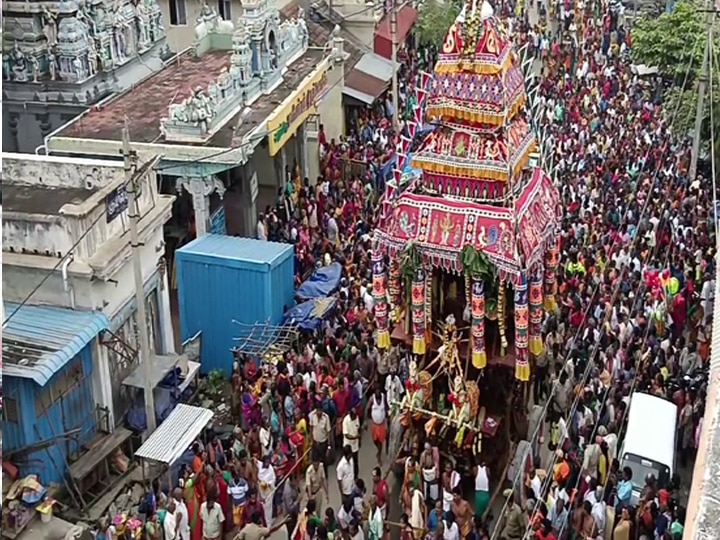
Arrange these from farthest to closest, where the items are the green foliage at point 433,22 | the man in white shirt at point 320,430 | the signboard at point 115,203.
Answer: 1. the green foliage at point 433,22
2. the signboard at point 115,203
3. the man in white shirt at point 320,430

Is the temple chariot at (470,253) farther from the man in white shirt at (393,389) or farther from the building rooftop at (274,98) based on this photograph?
the building rooftop at (274,98)

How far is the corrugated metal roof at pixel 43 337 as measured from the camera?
12344mm

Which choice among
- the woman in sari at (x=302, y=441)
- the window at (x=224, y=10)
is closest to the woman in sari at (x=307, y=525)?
the woman in sari at (x=302, y=441)

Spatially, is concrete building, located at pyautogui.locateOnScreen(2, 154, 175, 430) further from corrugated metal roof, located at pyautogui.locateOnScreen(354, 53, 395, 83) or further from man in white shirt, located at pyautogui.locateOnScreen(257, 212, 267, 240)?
corrugated metal roof, located at pyautogui.locateOnScreen(354, 53, 395, 83)

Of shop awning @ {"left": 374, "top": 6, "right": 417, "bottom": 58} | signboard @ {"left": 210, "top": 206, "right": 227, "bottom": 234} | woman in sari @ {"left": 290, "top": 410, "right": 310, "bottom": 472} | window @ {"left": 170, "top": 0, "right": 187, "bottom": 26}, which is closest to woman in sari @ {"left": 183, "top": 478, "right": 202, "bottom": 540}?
woman in sari @ {"left": 290, "top": 410, "right": 310, "bottom": 472}

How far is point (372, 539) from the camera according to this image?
39.4 feet

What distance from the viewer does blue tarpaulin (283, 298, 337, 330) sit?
53.4 feet

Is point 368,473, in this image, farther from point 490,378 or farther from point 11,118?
point 11,118

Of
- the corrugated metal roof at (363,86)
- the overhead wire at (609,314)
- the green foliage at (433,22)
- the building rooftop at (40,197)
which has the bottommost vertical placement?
the overhead wire at (609,314)

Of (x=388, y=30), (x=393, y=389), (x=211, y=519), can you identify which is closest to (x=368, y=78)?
(x=388, y=30)

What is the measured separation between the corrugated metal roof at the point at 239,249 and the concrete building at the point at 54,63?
21.3ft

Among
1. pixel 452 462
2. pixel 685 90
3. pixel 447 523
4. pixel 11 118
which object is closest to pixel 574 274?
pixel 452 462

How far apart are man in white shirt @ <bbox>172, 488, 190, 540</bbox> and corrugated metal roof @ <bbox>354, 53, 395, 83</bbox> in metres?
17.1

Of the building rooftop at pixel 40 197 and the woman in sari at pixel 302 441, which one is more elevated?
the building rooftop at pixel 40 197
